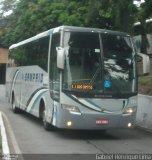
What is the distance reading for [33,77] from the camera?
20.1 metres

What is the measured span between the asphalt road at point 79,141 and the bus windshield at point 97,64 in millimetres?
1450

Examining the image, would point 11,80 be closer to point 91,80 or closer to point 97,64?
point 97,64

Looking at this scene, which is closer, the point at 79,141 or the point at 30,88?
the point at 79,141

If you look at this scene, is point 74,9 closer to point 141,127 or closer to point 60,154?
point 141,127

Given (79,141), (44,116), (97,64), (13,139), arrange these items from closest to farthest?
(13,139) < (79,141) < (97,64) < (44,116)

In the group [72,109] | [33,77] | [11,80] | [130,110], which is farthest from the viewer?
[11,80]

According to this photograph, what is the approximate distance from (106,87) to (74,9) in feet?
58.6

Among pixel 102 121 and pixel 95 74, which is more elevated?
pixel 95 74

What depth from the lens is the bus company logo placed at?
18.4 meters

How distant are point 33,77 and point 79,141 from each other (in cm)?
578

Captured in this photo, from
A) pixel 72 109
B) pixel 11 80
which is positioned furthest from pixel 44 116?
pixel 11 80

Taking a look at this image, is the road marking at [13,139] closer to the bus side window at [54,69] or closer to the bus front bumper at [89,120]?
the bus front bumper at [89,120]

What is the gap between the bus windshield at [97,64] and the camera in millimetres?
15039

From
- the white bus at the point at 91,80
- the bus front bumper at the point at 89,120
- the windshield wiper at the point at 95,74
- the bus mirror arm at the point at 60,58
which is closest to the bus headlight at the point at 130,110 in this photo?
the white bus at the point at 91,80
